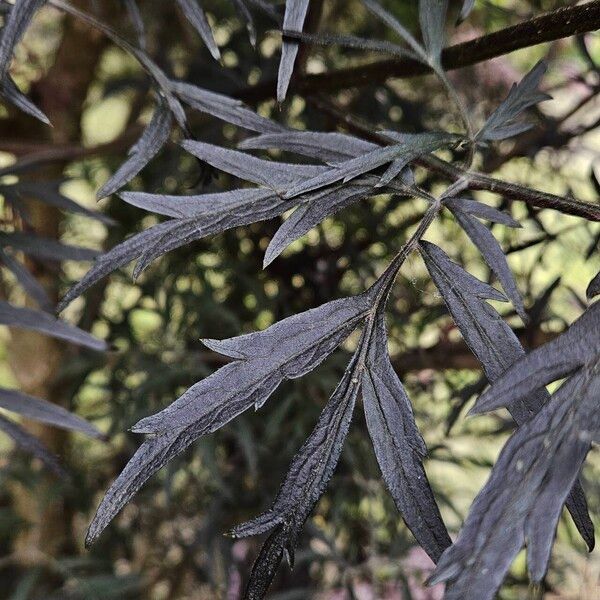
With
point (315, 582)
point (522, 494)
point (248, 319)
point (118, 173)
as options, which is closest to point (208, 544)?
point (315, 582)

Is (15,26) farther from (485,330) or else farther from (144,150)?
(485,330)

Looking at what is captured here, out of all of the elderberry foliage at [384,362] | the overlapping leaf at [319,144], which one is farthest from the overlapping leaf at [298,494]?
the overlapping leaf at [319,144]

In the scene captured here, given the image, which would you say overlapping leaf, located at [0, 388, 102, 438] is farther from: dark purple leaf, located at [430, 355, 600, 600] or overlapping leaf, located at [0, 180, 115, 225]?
dark purple leaf, located at [430, 355, 600, 600]

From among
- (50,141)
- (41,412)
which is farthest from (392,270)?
(50,141)

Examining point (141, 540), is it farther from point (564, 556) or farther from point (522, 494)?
point (522, 494)

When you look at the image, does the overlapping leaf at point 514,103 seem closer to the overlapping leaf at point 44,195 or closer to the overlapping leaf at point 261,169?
the overlapping leaf at point 261,169

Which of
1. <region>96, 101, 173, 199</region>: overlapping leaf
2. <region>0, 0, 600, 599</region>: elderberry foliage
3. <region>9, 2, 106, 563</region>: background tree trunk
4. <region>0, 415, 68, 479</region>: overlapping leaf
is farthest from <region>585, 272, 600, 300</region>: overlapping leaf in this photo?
<region>9, 2, 106, 563</region>: background tree trunk

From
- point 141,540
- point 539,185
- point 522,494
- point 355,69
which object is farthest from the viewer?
point 141,540
